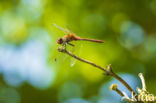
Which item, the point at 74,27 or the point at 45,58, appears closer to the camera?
the point at 74,27

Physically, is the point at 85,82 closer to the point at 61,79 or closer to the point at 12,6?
the point at 61,79

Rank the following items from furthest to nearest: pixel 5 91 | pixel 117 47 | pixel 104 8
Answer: pixel 5 91 → pixel 104 8 → pixel 117 47

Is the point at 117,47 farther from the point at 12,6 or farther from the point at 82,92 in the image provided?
the point at 12,6

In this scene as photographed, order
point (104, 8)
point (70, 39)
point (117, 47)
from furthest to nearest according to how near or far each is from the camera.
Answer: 1. point (104, 8)
2. point (117, 47)
3. point (70, 39)

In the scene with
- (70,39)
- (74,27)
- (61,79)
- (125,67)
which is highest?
(74,27)

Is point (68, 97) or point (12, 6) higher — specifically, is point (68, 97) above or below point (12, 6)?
below

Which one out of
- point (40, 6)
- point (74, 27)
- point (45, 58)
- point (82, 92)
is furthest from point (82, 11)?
point (82, 92)

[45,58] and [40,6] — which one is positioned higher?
[40,6]

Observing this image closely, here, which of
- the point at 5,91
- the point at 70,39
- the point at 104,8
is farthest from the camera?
the point at 5,91

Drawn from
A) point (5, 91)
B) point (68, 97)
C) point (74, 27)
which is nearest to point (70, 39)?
point (74, 27)
